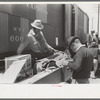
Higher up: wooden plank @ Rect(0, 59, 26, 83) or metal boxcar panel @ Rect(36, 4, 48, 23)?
metal boxcar panel @ Rect(36, 4, 48, 23)

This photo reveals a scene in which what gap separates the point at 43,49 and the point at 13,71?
117cm

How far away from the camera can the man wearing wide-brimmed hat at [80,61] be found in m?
3.62

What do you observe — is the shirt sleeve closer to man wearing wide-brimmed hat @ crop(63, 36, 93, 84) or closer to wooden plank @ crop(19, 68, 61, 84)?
man wearing wide-brimmed hat @ crop(63, 36, 93, 84)

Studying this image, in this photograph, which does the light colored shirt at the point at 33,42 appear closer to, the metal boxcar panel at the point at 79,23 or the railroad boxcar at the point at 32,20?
the railroad boxcar at the point at 32,20

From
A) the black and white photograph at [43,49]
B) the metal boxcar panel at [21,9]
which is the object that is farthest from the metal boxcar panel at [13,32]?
the metal boxcar panel at [21,9]

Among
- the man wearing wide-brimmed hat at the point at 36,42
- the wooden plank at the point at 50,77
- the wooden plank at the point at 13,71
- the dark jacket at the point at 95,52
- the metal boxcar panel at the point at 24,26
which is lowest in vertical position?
the wooden plank at the point at 50,77

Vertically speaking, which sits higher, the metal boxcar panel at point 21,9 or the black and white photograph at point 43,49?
the metal boxcar panel at point 21,9

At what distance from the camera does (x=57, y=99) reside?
13.1 feet

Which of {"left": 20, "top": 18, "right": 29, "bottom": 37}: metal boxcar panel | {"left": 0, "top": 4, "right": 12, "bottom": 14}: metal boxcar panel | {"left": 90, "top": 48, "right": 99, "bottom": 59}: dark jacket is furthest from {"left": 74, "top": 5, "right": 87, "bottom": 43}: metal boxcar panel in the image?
{"left": 0, "top": 4, "right": 12, "bottom": 14}: metal boxcar panel

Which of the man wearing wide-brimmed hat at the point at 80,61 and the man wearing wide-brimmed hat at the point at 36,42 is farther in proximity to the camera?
the man wearing wide-brimmed hat at the point at 36,42

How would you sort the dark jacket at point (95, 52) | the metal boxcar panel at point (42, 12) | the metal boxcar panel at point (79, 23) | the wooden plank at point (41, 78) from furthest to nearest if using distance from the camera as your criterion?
the metal boxcar panel at point (79, 23) < the metal boxcar panel at point (42, 12) < the dark jacket at point (95, 52) < the wooden plank at point (41, 78)

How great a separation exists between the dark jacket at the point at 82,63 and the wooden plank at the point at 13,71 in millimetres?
754

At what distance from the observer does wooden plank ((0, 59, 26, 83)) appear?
10.9 feet

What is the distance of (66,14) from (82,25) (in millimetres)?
622
